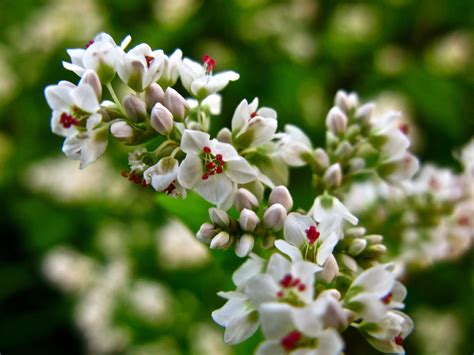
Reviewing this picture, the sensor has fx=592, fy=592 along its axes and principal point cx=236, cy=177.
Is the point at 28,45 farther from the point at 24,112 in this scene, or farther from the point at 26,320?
the point at 26,320

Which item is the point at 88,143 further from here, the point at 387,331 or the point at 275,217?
the point at 387,331

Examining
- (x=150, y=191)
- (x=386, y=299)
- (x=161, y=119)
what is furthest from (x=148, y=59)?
(x=150, y=191)

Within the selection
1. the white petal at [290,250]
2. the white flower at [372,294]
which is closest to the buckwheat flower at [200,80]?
the white petal at [290,250]

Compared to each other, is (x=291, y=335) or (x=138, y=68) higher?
(x=138, y=68)

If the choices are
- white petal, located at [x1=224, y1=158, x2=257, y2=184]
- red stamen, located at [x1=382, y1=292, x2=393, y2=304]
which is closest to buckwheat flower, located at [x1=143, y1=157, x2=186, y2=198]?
white petal, located at [x1=224, y1=158, x2=257, y2=184]

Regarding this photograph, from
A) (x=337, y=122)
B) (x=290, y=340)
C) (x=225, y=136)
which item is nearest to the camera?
(x=290, y=340)

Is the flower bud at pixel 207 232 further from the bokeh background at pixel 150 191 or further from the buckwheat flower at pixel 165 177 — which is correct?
the bokeh background at pixel 150 191
